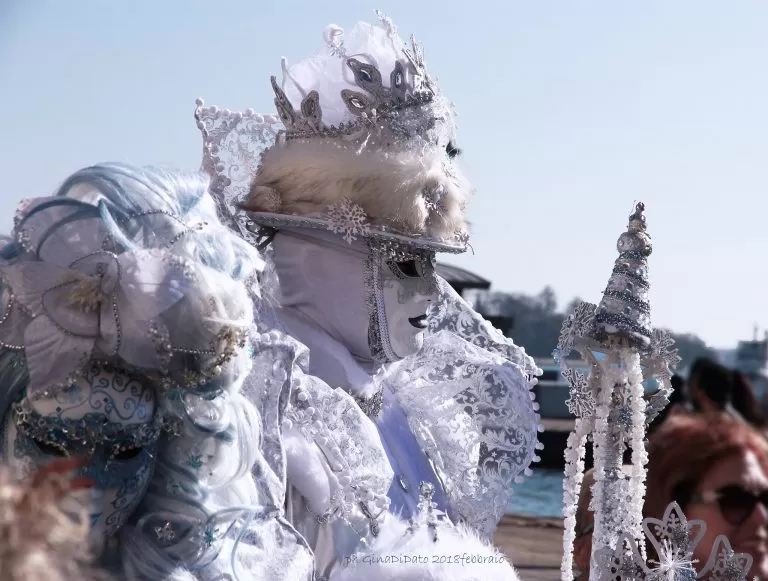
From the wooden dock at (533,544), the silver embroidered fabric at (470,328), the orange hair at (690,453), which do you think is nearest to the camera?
the silver embroidered fabric at (470,328)

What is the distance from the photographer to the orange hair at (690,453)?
10.7 feet

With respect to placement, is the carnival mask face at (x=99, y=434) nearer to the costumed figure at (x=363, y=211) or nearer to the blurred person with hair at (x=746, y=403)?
the costumed figure at (x=363, y=211)

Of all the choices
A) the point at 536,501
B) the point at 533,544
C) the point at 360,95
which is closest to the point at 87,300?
the point at 360,95

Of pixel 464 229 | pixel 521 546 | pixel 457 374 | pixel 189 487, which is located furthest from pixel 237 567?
pixel 521 546

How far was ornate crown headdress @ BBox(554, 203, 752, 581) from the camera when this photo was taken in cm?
260

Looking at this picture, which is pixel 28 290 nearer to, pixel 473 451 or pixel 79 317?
pixel 79 317

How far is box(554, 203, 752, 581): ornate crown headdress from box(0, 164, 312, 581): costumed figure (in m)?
1.22

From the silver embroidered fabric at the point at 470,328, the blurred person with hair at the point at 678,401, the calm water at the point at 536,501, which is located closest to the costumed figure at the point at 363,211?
the silver embroidered fabric at the point at 470,328

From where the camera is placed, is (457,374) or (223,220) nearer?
(223,220)

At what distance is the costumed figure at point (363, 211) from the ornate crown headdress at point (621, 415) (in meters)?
0.31

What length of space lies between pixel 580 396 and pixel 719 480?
2.53 ft

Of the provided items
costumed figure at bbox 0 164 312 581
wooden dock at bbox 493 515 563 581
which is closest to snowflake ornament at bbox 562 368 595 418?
costumed figure at bbox 0 164 312 581

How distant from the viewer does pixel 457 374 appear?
3.04 meters

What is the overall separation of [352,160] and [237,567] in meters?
1.15
